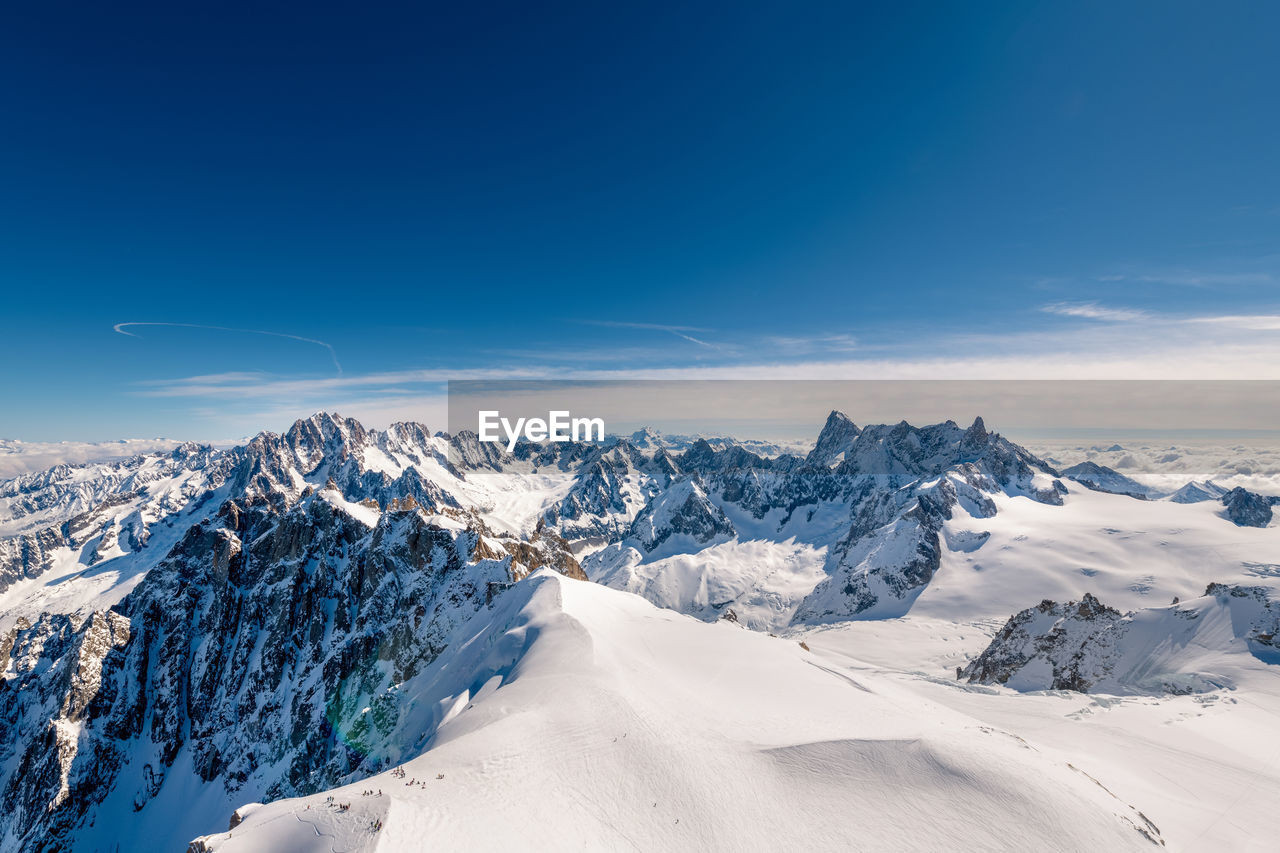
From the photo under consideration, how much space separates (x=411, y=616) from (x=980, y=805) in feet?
228

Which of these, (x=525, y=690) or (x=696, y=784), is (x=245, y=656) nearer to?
(x=525, y=690)

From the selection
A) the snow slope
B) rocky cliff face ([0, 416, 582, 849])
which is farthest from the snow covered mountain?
rocky cliff face ([0, 416, 582, 849])

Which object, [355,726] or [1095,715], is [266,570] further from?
[1095,715]

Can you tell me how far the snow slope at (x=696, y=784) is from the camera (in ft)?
51.1

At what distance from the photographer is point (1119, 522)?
7480 inches

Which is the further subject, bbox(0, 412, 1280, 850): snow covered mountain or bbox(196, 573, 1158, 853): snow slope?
bbox(0, 412, 1280, 850): snow covered mountain

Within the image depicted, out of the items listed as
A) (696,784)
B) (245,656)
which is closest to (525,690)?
(696,784)

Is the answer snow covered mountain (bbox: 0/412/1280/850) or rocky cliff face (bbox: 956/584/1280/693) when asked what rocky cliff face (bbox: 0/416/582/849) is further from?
rocky cliff face (bbox: 956/584/1280/693)

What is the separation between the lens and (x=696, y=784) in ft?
61.3

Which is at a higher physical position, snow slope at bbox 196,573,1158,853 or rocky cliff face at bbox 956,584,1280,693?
snow slope at bbox 196,573,1158,853

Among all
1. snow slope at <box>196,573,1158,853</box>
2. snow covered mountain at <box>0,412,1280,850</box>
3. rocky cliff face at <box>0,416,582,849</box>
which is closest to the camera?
snow slope at <box>196,573,1158,853</box>

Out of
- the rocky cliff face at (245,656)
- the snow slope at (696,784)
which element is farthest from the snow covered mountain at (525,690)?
the rocky cliff face at (245,656)

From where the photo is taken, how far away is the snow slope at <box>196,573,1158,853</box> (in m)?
15.6

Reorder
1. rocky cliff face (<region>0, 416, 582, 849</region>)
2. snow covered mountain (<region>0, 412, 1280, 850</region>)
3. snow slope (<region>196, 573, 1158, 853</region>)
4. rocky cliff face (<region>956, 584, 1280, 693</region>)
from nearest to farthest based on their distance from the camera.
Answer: snow slope (<region>196, 573, 1158, 853</region>) → snow covered mountain (<region>0, 412, 1280, 850</region>) → rocky cliff face (<region>956, 584, 1280, 693</region>) → rocky cliff face (<region>0, 416, 582, 849</region>)
